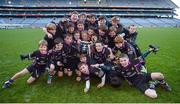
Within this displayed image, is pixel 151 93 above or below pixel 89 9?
above

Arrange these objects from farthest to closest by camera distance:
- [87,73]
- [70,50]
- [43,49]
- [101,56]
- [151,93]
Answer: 1. [70,50]
2. [101,56]
3. [43,49]
4. [87,73]
5. [151,93]

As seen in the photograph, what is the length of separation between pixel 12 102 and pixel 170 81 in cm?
455

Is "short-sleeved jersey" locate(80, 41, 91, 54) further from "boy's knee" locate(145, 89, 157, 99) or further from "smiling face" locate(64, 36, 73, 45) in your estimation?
"boy's knee" locate(145, 89, 157, 99)

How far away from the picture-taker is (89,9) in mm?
56031

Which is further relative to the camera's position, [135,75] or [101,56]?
[101,56]

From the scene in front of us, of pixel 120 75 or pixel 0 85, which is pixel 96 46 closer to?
pixel 120 75

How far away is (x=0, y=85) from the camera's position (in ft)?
23.5

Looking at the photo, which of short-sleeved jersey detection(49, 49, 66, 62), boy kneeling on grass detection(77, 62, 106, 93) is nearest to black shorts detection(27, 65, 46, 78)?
short-sleeved jersey detection(49, 49, 66, 62)

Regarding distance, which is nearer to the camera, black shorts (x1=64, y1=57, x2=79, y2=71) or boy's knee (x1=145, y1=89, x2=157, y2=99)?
boy's knee (x1=145, y1=89, x2=157, y2=99)

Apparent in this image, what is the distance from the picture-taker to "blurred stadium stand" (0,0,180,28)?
177 feet

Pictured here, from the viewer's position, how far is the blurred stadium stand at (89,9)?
177ft

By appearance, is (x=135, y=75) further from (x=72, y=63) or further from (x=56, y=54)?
(x=56, y=54)

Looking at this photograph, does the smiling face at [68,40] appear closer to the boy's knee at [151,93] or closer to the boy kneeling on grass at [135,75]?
the boy kneeling on grass at [135,75]

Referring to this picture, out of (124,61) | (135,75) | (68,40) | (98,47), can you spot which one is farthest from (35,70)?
(135,75)
